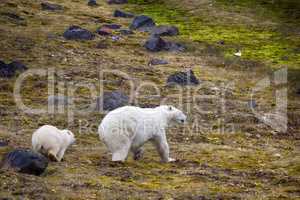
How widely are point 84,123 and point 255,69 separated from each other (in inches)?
620

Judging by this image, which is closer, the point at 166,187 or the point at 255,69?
the point at 166,187

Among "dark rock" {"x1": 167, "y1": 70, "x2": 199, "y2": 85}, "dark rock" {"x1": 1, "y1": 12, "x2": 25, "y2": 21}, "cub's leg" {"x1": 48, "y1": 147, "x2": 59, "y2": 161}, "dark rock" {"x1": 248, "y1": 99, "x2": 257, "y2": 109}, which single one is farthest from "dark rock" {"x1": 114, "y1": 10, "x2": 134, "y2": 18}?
Result: "cub's leg" {"x1": 48, "y1": 147, "x2": 59, "y2": 161}

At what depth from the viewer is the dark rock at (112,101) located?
24.8 metres

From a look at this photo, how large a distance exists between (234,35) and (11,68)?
20.5 m

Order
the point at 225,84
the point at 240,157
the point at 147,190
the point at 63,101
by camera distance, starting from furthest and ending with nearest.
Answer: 1. the point at 225,84
2. the point at 63,101
3. the point at 240,157
4. the point at 147,190

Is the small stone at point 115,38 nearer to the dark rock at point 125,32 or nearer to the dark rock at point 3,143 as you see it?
the dark rock at point 125,32

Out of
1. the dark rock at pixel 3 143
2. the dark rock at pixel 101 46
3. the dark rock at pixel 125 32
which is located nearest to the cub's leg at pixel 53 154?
the dark rock at pixel 3 143

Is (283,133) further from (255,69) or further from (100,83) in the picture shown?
(255,69)

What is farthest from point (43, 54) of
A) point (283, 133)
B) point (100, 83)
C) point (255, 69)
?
point (283, 133)

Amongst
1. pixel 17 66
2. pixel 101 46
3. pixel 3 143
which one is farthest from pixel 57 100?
pixel 101 46

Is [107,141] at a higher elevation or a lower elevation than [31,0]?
lower

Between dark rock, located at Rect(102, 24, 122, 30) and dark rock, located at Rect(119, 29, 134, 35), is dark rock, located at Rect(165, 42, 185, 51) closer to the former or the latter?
dark rock, located at Rect(119, 29, 134, 35)

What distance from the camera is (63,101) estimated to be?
25.9m

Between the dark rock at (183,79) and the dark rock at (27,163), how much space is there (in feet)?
51.6
